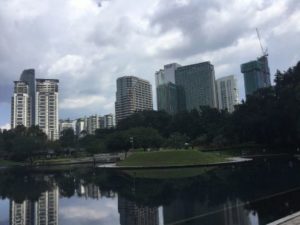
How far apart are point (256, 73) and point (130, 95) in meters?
44.8

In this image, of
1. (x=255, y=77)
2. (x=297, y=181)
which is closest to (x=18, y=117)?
(x=255, y=77)

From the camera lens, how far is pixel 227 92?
14525 centimetres

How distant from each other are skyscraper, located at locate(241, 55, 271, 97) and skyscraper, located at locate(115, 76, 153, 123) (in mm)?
38287

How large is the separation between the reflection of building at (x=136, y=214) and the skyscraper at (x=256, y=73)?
11244 cm

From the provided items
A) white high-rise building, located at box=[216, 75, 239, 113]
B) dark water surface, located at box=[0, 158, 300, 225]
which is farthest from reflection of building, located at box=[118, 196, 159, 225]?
white high-rise building, located at box=[216, 75, 239, 113]

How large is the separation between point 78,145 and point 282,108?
58.0m

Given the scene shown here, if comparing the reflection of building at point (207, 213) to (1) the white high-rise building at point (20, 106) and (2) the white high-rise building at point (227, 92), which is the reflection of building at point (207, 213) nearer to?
(2) the white high-rise building at point (227, 92)

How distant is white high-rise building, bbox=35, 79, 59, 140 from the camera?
150375mm

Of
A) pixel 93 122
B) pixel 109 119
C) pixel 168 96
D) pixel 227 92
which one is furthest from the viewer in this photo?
pixel 93 122

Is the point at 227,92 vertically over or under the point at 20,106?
over

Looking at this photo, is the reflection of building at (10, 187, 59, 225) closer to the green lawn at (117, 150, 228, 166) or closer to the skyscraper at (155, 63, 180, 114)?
the green lawn at (117, 150, 228, 166)

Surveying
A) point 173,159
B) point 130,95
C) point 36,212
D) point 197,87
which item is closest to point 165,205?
point 36,212

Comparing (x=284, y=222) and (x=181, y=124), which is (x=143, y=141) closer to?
(x=181, y=124)

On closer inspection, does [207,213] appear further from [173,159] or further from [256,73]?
[256,73]
